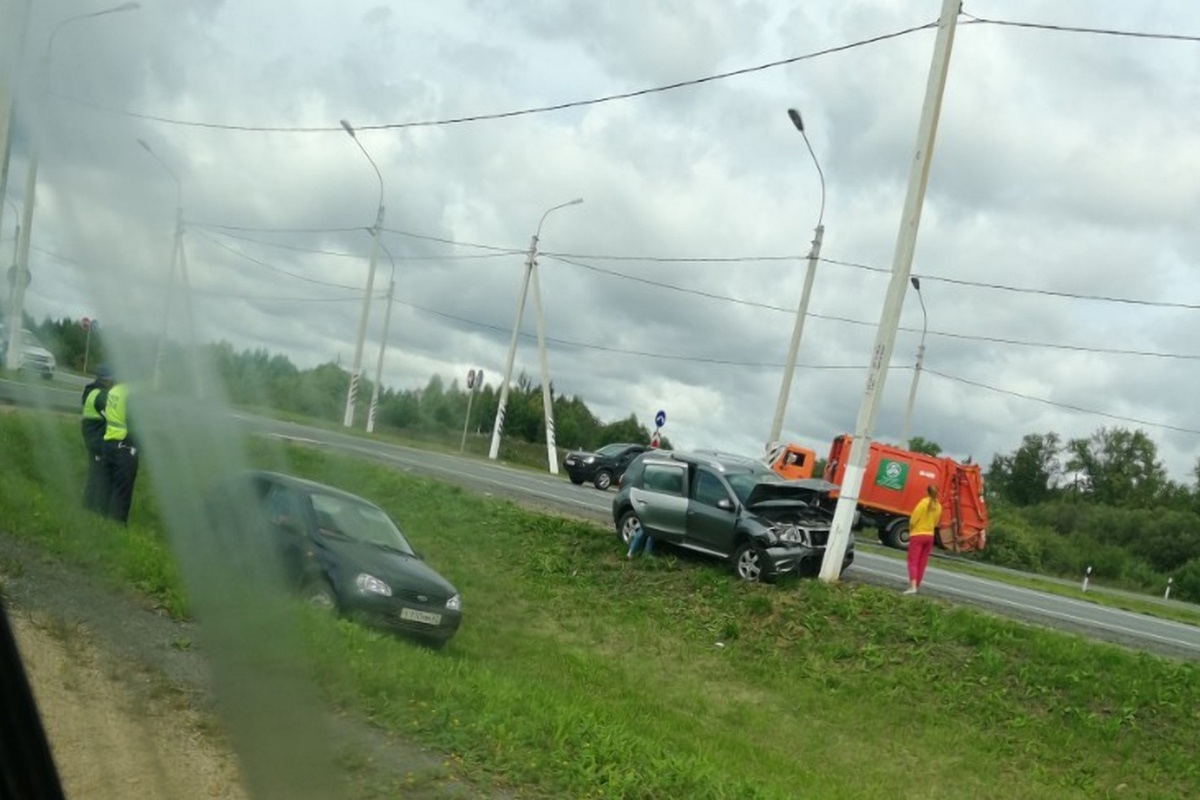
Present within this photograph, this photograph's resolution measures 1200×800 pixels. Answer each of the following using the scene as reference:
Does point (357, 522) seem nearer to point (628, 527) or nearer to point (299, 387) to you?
point (299, 387)

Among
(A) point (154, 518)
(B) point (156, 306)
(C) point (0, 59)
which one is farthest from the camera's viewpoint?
(A) point (154, 518)

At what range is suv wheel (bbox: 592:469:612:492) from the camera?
102 ft

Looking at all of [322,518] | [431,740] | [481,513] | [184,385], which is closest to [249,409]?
[184,385]

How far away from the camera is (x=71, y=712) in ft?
13.1

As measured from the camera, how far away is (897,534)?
30219 mm

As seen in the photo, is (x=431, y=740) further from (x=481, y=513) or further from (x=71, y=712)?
(x=481, y=513)

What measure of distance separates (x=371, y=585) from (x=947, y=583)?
15851mm

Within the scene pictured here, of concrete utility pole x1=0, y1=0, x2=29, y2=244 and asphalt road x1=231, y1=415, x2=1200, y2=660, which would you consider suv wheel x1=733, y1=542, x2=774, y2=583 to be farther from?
concrete utility pole x1=0, y1=0, x2=29, y2=244

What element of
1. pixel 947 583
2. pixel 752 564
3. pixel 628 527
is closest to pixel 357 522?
pixel 752 564

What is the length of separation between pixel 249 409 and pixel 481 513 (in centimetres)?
509

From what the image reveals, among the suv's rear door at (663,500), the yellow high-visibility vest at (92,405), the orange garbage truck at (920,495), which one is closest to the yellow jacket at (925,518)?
the suv's rear door at (663,500)

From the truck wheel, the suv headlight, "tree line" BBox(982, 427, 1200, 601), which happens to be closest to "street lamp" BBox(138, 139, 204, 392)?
the suv headlight

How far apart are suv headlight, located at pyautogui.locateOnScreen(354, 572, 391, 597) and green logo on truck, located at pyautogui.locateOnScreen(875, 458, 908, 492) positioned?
2498 cm

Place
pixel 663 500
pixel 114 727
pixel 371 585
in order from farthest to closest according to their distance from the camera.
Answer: pixel 663 500, pixel 371 585, pixel 114 727
